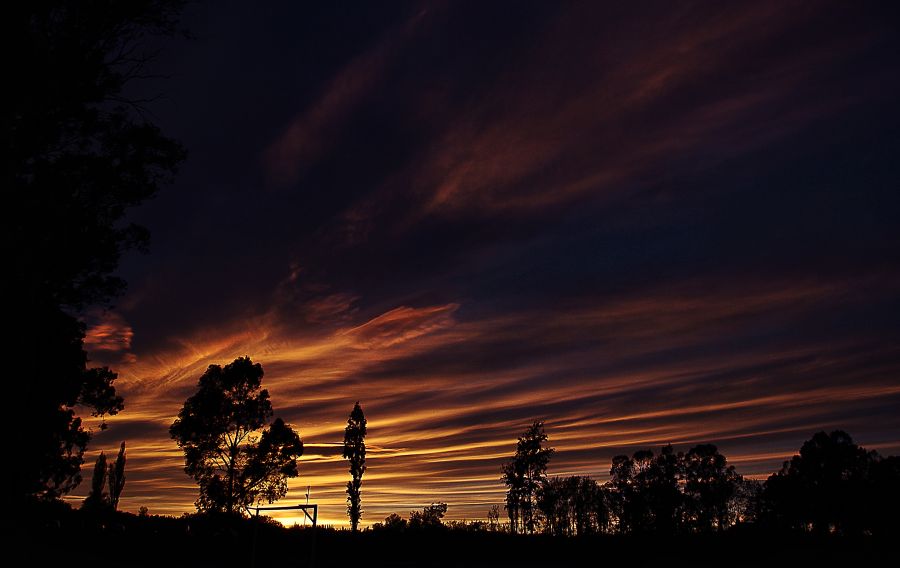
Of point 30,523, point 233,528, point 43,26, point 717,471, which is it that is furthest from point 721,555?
point 717,471

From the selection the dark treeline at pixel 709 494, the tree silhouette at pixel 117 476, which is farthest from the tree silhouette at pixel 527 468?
the tree silhouette at pixel 117 476

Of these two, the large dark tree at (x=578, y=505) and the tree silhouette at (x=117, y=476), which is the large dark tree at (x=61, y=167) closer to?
the tree silhouette at (x=117, y=476)

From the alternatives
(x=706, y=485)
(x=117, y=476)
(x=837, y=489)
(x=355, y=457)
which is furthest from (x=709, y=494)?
(x=117, y=476)

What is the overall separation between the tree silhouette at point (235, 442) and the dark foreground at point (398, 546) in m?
4.41

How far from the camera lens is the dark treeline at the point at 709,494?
7756 centimetres

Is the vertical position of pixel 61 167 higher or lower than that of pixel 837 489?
higher

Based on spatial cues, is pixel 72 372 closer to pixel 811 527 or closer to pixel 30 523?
pixel 30 523

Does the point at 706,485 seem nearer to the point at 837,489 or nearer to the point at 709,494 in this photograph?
the point at 709,494

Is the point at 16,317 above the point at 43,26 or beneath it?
beneath

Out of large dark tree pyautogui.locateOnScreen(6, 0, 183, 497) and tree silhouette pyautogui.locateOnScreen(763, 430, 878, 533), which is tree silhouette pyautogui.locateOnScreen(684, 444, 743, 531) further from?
large dark tree pyautogui.locateOnScreen(6, 0, 183, 497)

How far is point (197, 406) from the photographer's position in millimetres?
54469

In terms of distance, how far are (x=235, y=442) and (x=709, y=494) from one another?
71.5 meters

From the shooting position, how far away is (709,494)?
96.4 m

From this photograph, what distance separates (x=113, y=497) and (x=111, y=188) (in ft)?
284
